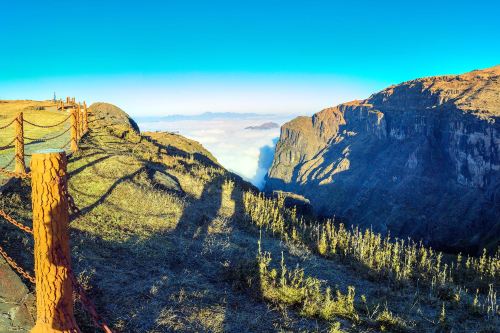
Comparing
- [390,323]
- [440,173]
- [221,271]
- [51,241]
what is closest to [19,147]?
[221,271]

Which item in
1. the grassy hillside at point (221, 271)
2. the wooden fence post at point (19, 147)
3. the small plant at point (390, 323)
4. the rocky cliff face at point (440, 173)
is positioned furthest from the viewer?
the rocky cliff face at point (440, 173)

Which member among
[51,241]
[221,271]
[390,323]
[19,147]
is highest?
[19,147]

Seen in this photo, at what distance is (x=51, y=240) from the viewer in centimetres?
432

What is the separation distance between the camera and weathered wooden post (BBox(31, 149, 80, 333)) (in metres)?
4.24

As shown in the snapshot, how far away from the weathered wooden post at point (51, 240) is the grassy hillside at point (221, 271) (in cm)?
242

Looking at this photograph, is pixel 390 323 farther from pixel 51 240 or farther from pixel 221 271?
pixel 51 240

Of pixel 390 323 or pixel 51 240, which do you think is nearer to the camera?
pixel 51 240

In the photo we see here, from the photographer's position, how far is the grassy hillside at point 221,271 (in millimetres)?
7984

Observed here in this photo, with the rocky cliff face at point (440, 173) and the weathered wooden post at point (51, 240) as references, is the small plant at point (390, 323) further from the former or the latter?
the rocky cliff face at point (440, 173)

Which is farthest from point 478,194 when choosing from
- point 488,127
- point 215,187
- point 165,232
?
point 165,232

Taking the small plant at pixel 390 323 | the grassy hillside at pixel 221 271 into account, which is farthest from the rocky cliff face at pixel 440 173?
the small plant at pixel 390 323

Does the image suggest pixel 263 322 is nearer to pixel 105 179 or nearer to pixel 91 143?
pixel 105 179

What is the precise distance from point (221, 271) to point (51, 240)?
685 cm

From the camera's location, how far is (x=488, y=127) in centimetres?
12544
